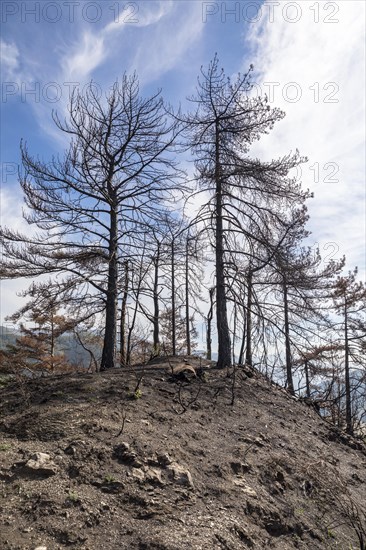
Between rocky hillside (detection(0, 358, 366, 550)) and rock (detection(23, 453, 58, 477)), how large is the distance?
1 cm

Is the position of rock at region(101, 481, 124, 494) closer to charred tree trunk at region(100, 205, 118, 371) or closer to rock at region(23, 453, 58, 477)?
rock at region(23, 453, 58, 477)

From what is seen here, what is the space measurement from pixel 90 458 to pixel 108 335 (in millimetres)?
6255

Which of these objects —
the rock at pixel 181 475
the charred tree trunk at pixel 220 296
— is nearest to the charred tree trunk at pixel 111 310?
the charred tree trunk at pixel 220 296

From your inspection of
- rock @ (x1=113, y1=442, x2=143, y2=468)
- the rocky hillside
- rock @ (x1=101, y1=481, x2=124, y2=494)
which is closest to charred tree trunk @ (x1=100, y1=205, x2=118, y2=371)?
the rocky hillside

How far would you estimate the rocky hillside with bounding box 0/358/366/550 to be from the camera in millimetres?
3336

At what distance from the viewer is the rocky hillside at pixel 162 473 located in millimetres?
3336

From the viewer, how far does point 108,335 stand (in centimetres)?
1034

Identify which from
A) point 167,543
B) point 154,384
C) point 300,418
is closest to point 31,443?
point 167,543

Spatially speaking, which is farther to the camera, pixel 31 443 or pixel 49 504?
pixel 31 443

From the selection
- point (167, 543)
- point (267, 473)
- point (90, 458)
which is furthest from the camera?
point (267, 473)

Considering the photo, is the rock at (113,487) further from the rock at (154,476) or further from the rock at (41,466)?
the rock at (41,466)

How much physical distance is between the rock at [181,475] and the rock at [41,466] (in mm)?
1280

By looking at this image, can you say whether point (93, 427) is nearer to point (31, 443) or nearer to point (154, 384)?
point (31, 443)

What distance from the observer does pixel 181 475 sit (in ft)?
14.1
